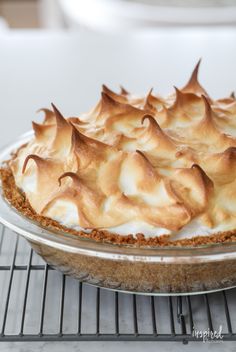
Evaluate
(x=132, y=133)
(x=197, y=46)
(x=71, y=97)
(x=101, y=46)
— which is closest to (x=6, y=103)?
(x=71, y=97)

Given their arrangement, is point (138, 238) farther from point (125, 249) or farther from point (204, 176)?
point (204, 176)

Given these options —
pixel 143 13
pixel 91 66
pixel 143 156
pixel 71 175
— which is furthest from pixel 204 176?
pixel 143 13

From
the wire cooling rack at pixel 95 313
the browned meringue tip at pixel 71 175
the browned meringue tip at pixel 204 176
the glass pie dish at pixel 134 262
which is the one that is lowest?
the wire cooling rack at pixel 95 313

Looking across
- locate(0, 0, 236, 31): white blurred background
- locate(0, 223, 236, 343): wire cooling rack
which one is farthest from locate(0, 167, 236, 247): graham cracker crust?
locate(0, 0, 236, 31): white blurred background

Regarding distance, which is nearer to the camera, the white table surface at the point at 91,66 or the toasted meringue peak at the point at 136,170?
the toasted meringue peak at the point at 136,170

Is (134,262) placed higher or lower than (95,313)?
higher

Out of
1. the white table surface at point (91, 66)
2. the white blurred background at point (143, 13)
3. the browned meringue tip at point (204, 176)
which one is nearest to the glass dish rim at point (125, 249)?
the browned meringue tip at point (204, 176)

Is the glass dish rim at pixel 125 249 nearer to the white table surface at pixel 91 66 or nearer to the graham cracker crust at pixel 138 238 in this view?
the graham cracker crust at pixel 138 238
